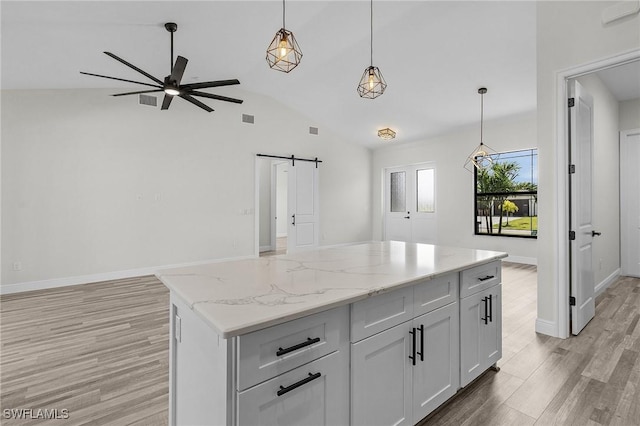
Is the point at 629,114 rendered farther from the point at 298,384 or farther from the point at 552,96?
the point at 298,384

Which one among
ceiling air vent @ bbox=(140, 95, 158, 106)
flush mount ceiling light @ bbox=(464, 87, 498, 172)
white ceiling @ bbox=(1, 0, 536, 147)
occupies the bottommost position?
flush mount ceiling light @ bbox=(464, 87, 498, 172)

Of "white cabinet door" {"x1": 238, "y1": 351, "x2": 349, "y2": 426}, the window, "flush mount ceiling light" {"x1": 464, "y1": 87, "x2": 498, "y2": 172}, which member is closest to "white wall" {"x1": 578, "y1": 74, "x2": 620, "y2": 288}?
the window

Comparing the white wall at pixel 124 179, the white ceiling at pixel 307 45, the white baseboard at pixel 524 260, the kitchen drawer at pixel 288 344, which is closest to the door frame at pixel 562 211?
the white ceiling at pixel 307 45

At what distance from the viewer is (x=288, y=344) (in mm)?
1061

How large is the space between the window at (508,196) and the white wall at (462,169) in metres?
0.15

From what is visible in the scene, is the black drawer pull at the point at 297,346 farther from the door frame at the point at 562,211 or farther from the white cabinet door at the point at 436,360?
the door frame at the point at 562,211

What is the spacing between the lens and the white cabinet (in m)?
1.29

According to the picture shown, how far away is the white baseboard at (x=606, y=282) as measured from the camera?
3.96 meters

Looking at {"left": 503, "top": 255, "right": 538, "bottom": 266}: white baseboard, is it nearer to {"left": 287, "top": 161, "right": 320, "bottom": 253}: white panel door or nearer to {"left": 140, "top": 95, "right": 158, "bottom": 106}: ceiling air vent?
{"left": 287, "top": 161, "right": 320, "bottom": 253}: white panel door

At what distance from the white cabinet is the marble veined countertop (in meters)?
0.10

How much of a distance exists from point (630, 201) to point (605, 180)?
1.04 meters

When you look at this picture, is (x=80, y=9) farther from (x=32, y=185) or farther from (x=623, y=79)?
(x=623, y=79)

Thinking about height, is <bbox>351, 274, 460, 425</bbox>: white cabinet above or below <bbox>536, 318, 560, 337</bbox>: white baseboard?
above

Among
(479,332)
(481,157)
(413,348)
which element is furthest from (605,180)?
(413,348)
